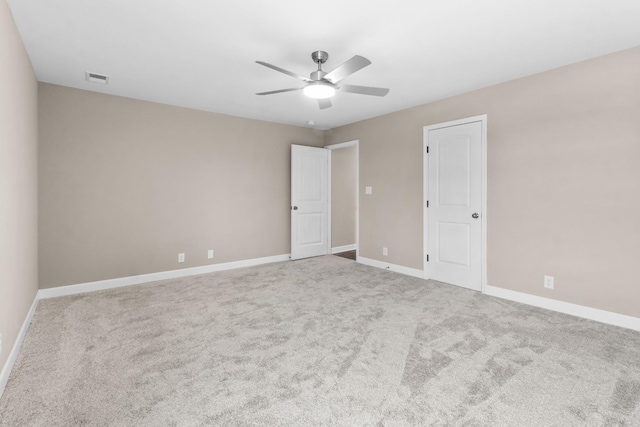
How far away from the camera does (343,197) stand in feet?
21.5

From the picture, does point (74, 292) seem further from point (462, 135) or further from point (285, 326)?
point (462, 135)

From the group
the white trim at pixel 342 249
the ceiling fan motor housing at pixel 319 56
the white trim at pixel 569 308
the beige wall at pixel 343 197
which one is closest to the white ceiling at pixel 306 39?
the ceiling fan motor housing at pixel 319 56

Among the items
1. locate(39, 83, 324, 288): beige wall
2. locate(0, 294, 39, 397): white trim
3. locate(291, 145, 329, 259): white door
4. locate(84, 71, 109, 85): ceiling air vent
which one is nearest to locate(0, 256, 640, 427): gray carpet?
locate(0, 294, 39, 397): white trim

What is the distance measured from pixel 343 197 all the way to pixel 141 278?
3.87 meters

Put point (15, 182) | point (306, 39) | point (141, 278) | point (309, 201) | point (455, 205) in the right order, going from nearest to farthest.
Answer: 1. point (15, 182)
2. point (306, 39)
3. point (455, 205)
4. point (141, 278)
5. point (309, 201)

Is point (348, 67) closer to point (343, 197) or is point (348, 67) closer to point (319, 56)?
point (319, 56)

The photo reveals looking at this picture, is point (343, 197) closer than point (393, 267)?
No

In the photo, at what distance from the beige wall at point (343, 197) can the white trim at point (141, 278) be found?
5.01 ft

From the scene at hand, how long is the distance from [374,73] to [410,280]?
8.77ft

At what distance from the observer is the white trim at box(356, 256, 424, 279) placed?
4536 millimetres

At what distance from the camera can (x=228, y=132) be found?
5004mm

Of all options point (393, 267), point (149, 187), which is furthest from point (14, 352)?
point (393, 267)

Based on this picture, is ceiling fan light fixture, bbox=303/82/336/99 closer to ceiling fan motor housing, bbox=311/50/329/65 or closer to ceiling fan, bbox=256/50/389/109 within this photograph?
ceiling fan, bbox=256/50/389/109

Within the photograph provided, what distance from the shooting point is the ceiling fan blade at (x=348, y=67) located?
7.48 feet
